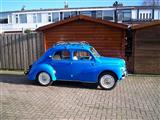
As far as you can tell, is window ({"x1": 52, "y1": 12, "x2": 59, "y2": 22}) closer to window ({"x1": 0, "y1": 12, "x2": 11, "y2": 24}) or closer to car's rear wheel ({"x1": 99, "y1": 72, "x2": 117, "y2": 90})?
window ({"x1": 0, "y1": 12, "x2": 11, "y2": 24})

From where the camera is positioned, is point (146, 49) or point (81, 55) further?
point (146, 49)

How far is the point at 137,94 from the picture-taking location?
1022 cm

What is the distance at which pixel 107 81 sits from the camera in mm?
11070

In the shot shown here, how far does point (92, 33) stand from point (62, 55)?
351cm

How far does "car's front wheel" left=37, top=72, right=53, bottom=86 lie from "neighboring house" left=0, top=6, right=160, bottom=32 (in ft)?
96.3

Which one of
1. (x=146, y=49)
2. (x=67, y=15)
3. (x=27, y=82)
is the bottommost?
(x=27, y=82)

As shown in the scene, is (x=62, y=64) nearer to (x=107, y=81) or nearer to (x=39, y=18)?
(x=107, y=81)

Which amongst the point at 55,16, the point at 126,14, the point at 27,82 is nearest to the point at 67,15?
the point at 55,16

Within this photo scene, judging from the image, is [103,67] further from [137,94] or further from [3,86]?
[3,86]

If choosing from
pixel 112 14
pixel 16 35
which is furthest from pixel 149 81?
pixel 112 14

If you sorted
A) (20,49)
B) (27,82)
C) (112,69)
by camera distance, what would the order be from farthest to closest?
(20,49)
(27,82)
(112,69)

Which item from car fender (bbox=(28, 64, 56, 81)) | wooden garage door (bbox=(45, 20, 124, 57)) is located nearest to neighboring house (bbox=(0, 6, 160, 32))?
wooden garage door (bbox=(45, 20, 124, 57))

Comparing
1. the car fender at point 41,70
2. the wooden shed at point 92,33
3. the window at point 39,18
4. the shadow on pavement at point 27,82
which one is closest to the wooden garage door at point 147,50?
the wooden shed at point 92,33

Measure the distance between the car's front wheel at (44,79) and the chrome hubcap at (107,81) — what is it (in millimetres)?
2052
